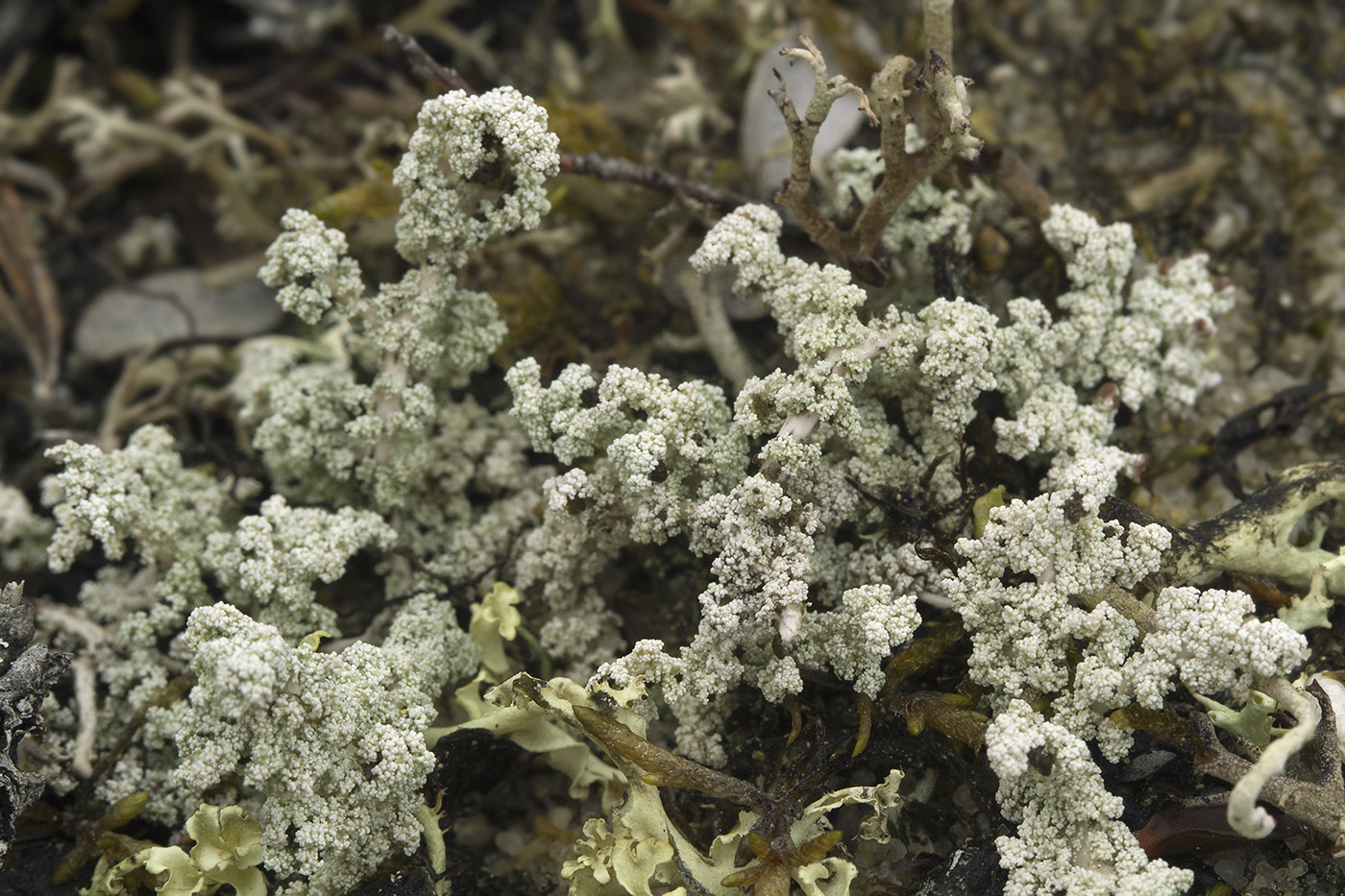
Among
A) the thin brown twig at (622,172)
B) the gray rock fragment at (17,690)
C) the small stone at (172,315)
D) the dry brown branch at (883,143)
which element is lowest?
the gray rock fragment at (17,690)

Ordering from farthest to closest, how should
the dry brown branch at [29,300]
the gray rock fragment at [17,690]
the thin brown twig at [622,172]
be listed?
the dry brown branch at [29,300] → the thin brown twig at [622,172] → the gray rock fragment at [17,690]

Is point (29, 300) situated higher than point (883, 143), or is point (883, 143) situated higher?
point (883, 143)

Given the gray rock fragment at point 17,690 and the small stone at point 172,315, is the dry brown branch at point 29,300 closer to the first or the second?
the small stone at point 172,315

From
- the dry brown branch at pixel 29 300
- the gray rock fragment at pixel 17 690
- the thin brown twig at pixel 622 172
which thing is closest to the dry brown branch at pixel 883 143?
the thin brown twig at pixel 622 172

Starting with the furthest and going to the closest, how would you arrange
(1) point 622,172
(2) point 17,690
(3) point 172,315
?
(3) point 172,315 < (1) point 622,172 < (2) point 17,690

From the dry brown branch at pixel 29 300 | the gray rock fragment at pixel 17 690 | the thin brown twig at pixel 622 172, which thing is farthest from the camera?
the dry brown branch at pixel 29 300

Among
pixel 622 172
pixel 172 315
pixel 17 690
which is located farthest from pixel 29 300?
pixel 622 172

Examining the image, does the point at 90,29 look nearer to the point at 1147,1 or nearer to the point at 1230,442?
the point at 1147,1

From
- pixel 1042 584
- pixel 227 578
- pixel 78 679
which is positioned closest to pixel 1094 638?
pixel 1042 584

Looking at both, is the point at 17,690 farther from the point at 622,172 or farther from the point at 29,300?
the point at 622,172

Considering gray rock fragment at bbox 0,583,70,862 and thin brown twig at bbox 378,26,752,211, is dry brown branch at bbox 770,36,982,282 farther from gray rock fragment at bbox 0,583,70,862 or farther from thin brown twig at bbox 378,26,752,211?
gray rock fragment at bbox 0,583,70,862

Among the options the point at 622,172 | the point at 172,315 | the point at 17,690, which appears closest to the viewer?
the point at 17,690
